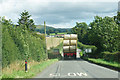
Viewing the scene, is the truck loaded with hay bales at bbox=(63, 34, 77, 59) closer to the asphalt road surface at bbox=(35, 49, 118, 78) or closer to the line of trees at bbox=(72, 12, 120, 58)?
the line of trees at bbox=(72, 12, 120, 58)

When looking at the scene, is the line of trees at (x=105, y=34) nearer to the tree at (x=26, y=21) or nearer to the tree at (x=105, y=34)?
the tree at (x=105, y=34)

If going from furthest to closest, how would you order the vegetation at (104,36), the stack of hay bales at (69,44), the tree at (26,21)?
the tree at (26,21), the stack of hay bales at (69,44), the vegetation at (104,36)

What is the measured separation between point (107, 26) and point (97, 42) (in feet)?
20.2

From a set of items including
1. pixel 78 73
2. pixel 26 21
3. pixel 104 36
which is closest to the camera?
pixel 78 73

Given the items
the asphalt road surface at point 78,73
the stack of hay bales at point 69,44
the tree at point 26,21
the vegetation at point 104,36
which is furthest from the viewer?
the tree at point 26,21

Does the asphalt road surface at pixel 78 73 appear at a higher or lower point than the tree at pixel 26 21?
lower

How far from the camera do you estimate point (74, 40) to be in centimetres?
5638

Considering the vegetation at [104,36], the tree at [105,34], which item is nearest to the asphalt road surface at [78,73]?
the vegetation at [104,36]

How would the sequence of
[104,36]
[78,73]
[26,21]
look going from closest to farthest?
[78,73] < [104,36] < [26,21]

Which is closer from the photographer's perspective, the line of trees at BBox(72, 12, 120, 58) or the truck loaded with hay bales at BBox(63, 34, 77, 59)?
the line of trees at BBox(72, 12, 120, 58)

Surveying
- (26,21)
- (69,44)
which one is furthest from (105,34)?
(26,21)

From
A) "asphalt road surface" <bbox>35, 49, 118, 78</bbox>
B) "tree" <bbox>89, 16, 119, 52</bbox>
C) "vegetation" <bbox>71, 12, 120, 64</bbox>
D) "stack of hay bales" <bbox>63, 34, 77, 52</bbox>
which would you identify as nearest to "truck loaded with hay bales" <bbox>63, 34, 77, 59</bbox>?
"stack of hay bales" <bbox>63, 34, 77, 52</bbox>

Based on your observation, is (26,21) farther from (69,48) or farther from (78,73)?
(78,73)

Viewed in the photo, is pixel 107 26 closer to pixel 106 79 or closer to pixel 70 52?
pixel 70 52
